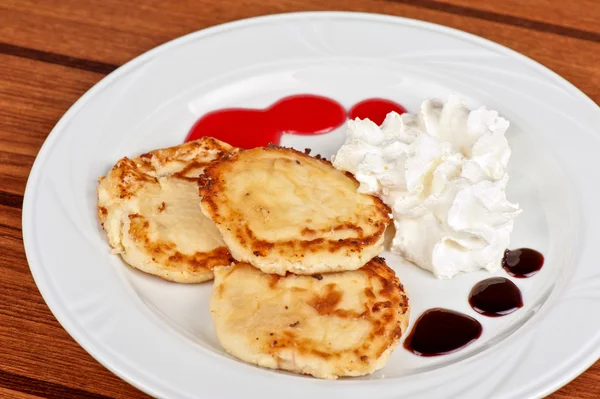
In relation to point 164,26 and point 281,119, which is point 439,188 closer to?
point 281,119

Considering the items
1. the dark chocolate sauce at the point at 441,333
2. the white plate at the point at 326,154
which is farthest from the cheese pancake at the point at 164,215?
the dark chocolate sauce at the point at 441,333

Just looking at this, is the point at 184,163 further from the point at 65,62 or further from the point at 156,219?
the point at 65,62

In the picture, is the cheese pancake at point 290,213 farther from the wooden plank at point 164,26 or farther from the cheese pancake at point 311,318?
the wooden plank at point 164,26

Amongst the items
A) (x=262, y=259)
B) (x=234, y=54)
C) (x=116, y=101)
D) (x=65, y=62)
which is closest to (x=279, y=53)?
(x=234, y=54)

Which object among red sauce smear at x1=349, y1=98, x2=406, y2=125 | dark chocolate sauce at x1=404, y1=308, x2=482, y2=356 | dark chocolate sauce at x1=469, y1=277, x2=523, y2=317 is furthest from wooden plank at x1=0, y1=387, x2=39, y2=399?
red sauce smear at x1=349, y1=98, x2=406, y2=125

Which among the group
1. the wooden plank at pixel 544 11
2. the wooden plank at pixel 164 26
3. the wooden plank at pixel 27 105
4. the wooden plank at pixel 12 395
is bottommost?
the wooden plank at pixel 12 395

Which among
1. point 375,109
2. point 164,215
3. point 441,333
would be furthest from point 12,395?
point 375,109

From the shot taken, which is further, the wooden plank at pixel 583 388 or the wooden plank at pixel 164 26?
the wooden plank at pixel 164 26
